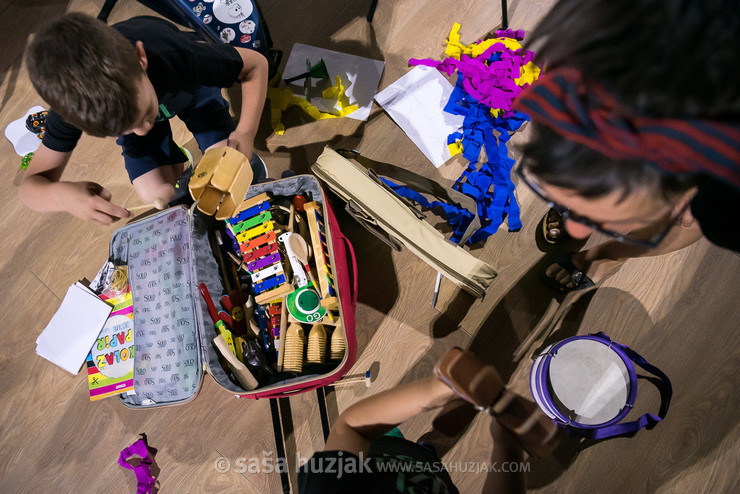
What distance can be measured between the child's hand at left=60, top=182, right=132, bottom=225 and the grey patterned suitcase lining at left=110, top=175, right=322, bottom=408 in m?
0.19

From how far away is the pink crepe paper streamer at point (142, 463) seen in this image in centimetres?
117

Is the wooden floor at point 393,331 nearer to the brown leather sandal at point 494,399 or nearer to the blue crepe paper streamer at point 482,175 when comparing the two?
the blue crepe paper streamer at point 482,175

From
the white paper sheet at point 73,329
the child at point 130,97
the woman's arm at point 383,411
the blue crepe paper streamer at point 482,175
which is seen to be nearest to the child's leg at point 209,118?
the child at point 130,97

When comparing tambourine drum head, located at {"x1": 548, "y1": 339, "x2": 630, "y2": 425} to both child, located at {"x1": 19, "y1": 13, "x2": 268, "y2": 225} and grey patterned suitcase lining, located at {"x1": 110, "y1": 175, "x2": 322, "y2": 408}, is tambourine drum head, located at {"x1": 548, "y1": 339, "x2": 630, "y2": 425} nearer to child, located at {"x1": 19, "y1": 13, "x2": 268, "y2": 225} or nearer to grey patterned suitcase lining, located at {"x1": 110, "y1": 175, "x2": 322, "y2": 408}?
grey patterned suitcase lining, located at {"x1": 110, "y1": 175, "x2": 322, "y2": 408}

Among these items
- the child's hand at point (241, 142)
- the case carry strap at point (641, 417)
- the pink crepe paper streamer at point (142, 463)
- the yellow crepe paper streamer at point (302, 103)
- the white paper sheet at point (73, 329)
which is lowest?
the pink crepe paper streamer at point (142, 463)

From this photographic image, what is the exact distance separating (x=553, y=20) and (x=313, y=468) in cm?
76

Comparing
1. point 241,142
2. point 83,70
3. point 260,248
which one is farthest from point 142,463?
point 83,70

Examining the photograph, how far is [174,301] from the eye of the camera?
42.5 inches

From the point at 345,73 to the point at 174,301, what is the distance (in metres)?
0.88

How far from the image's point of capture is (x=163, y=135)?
1080 mm

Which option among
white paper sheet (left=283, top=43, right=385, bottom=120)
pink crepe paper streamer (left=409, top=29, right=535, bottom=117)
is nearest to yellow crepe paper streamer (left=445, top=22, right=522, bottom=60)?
pink crepe paper streamer (left=409, top=29, right=535, bottom=117)

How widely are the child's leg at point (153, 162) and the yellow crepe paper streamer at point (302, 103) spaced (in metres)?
0.35

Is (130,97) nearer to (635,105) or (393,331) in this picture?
(635,105)

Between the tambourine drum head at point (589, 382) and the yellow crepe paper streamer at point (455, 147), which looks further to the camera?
the yellow crepe paper streamer at point (455, 147)
